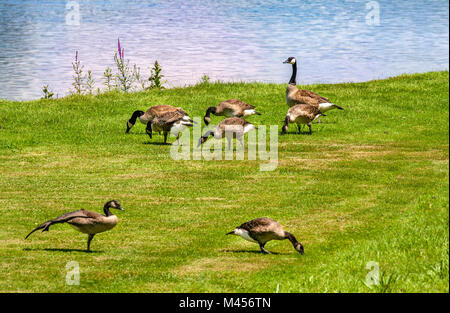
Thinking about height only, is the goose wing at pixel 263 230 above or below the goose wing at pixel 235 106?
above

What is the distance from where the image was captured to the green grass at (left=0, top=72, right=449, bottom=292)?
1010cm

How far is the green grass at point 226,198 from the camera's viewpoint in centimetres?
1010

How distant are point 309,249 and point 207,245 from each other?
1.87m

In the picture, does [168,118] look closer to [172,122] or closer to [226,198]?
[172,122]

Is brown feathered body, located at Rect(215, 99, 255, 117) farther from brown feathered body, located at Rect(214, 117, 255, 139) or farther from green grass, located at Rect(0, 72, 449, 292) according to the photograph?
brown feathered body, located at Rect(214, 117, 255, 139)

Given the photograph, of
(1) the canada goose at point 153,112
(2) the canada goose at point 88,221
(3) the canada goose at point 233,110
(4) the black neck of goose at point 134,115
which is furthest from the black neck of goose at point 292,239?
(4) the black neck of goose at point 134,115

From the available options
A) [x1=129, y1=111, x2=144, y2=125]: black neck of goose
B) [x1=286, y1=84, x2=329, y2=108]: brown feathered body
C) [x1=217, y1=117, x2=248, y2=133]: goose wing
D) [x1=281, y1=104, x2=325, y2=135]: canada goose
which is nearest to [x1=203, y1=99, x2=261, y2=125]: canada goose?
[x1=281, y1=104, x2=325, y2=135]: canada goose

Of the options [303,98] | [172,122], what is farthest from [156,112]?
[303,98]

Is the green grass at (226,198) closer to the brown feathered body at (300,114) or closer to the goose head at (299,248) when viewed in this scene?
the goose head at (299,248)

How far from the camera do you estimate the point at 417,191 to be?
52.0ft
